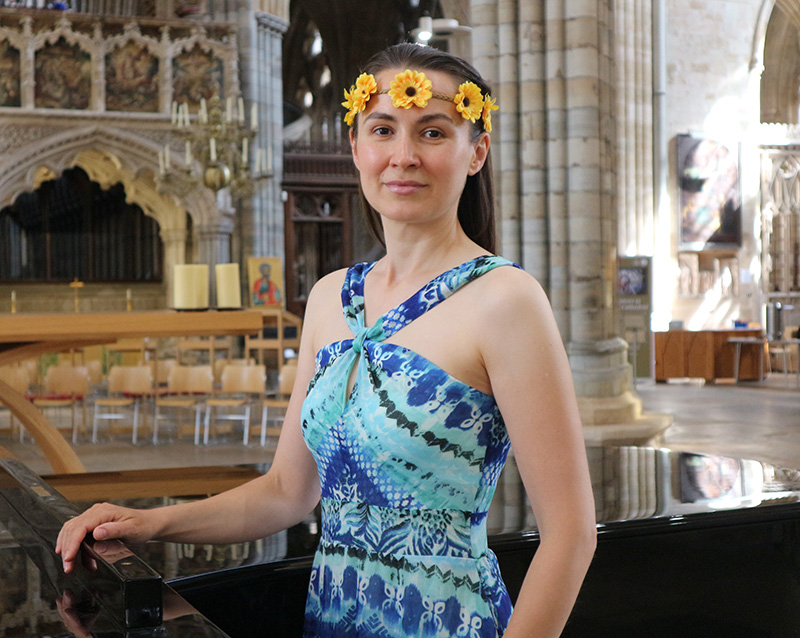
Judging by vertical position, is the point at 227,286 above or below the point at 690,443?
above

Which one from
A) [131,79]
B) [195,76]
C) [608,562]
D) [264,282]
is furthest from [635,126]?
[608,562]

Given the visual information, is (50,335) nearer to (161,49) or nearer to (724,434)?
(724,434)

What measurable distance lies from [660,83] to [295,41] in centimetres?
1275

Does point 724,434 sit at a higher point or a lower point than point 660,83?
lower

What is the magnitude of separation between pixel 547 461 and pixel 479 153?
520 millimetres

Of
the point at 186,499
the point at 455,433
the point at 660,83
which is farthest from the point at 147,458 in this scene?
the point at 660,83

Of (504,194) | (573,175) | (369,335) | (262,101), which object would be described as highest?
(262,101)

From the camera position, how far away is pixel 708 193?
18109 millimetres

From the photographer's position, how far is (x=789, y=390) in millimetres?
13992

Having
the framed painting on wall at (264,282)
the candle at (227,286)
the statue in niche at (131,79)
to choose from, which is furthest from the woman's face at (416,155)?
the statue in niche at (131,79)

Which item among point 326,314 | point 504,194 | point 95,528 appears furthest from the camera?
point 504,194

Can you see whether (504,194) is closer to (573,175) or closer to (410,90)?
Answer: (573,175)

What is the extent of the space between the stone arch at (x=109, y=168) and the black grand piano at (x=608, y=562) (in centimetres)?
1363

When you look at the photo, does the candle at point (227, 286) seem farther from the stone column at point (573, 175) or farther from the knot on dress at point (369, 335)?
the stone column at point (573, 175)
